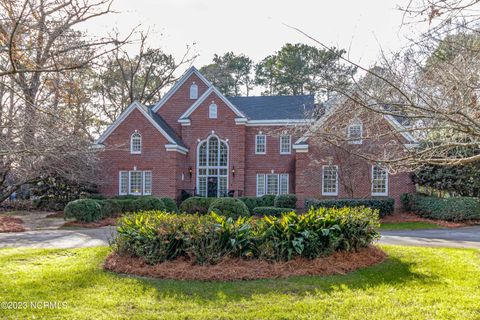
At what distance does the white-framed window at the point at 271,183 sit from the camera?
25.8 meters

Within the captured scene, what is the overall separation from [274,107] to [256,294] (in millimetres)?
22176

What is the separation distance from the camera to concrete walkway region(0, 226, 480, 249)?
38.1 ft

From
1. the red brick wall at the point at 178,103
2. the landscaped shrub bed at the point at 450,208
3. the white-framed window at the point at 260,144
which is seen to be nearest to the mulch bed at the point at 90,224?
the red brick wall at the point at 178,103

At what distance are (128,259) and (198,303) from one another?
2.71m

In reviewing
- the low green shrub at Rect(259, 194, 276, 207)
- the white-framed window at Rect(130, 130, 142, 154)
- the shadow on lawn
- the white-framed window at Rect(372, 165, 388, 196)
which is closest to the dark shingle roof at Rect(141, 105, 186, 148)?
the white-framed window at Rect(130, 130, 142, 154)

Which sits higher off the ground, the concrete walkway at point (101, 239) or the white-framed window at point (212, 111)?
the white-framed window at point (212, 111)

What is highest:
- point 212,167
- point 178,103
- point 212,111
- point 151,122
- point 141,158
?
point 178,103

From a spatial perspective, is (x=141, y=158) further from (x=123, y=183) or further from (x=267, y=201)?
(x=267, y=201)

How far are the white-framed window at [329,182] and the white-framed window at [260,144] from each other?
5298 millimetres

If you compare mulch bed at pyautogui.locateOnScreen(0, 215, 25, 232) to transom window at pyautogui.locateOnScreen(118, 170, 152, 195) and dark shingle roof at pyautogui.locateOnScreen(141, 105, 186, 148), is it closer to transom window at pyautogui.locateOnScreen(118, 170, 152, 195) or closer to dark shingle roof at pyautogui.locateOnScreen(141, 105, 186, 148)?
transom window at pyautogui.locateOnScreen(118, 170, 152, 195)

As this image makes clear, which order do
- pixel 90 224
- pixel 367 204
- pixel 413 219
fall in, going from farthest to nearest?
pixel 367 204 → pixel 413 219 → pixel 90 224

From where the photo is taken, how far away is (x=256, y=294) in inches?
237

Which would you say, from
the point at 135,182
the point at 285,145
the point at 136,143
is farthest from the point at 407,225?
the point at 136,143

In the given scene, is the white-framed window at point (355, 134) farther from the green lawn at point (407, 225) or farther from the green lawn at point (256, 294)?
the green lawn at point (407, 225)
